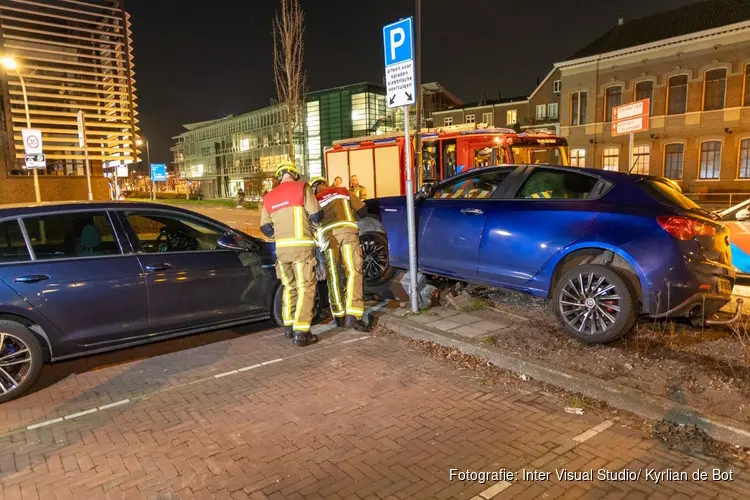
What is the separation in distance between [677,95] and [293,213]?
2983 centimetres

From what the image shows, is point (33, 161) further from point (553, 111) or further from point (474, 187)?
point (553, 111)

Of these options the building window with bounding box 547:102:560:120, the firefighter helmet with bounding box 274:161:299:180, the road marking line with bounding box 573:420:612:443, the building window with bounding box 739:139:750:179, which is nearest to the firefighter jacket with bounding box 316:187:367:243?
the firefighter helmet with bounding box 274:161:299:180

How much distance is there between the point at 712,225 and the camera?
4.73m

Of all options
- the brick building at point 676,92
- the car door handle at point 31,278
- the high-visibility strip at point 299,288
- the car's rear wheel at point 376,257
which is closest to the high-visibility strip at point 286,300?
the high-visibility strip at point 299,288

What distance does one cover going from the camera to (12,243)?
4.47 meters

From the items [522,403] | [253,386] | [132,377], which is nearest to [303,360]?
[253,386]

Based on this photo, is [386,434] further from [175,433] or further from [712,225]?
[712,225]

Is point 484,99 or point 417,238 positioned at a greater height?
point 484,99

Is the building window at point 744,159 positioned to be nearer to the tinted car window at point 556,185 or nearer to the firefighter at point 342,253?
the tinted car window at point 556,185

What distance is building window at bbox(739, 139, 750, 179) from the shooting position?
25641 millimetres

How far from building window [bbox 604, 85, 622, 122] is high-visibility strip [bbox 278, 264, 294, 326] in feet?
98.9

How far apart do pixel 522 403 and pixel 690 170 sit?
95.1 ft

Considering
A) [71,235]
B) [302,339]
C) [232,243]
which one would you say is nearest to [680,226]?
[302,339]

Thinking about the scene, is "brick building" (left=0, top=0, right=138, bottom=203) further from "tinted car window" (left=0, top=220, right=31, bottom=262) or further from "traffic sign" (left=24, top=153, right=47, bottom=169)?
"tinted car window" (left=0, top=220, right=31, bottom=262)
